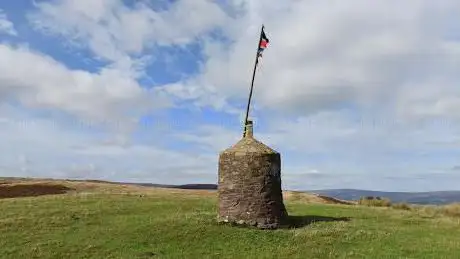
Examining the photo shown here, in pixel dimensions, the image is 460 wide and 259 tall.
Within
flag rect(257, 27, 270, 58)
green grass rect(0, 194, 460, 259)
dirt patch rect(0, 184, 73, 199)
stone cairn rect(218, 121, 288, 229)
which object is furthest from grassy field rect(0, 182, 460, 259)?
dirt patch rect(0, 184, 73, 199)

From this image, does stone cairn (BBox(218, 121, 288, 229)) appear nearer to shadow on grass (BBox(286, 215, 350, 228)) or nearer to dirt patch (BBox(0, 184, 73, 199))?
shadow on grass (BBox(286, 215, 350, 228))

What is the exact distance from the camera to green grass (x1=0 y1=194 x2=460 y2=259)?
800 inches

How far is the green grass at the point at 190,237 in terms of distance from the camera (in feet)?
66.6

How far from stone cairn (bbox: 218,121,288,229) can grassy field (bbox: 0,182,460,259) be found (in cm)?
76

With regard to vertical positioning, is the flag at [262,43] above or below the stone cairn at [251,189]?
above

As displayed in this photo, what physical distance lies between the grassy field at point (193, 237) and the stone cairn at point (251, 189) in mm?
763

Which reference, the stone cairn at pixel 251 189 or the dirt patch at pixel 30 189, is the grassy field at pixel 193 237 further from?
the dirt patch at pixel 30 189

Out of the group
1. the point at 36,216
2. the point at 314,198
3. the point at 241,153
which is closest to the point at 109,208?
the point at 36,216

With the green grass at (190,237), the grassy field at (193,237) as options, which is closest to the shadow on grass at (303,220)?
the grassy field at (193,237)

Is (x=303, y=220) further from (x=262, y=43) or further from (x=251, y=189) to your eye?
(x=262, y=43)

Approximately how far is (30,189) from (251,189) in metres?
29.1

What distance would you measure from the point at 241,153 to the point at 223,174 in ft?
3.77

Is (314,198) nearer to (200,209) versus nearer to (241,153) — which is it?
(200,209)

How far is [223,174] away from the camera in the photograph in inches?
967
